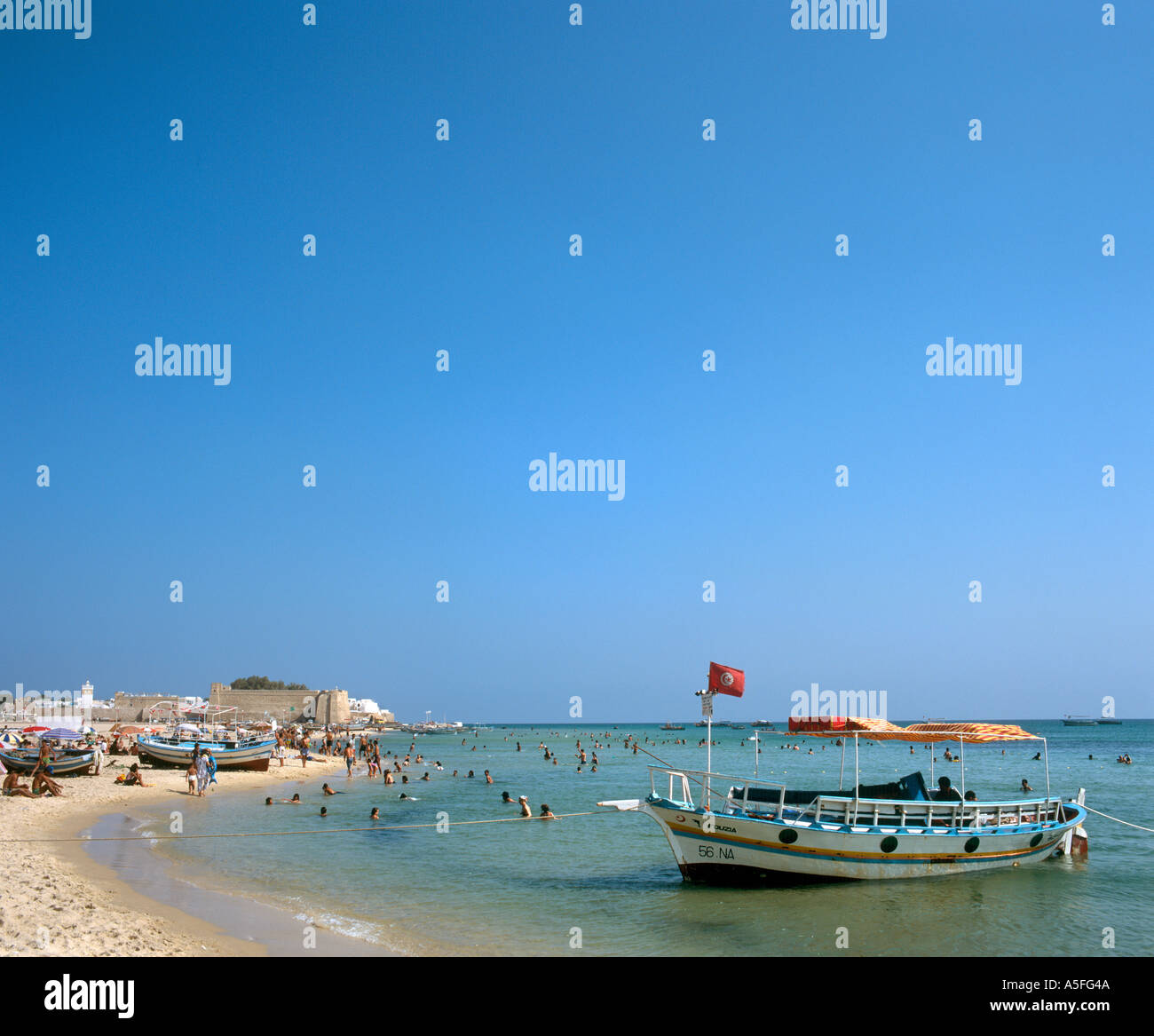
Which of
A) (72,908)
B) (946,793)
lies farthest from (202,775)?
(946,793)

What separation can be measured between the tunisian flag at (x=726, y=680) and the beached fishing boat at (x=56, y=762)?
32.9 metres

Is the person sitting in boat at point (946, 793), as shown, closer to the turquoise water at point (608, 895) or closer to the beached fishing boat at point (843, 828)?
the beached fishing boat at point (843, 828)

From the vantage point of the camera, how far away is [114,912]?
1528cm

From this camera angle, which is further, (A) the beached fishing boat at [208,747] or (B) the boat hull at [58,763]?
(A) the beached fishing boat at [208,747]

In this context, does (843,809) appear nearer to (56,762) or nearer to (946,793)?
(946,793)

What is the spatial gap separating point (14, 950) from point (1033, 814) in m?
25.1

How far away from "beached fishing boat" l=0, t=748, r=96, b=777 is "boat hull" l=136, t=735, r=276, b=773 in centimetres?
765

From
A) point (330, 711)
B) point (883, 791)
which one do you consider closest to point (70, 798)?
point (883, 791)

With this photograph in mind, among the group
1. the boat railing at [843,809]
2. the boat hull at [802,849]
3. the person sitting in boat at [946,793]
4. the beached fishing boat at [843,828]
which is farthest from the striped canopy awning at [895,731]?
the boat hull at [802,849]

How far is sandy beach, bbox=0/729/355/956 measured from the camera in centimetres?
1254

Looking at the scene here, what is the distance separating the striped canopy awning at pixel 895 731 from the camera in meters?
21.9

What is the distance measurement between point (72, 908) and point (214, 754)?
129ft

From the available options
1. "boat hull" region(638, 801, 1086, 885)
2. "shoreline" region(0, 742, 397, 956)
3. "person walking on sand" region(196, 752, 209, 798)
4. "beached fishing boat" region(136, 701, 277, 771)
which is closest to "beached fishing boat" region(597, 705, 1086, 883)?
"boat hull" region(638, 801, 1086, 885)

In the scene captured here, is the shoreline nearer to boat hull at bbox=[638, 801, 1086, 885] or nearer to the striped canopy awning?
boat hull at bbox=[638, 801, 1086, 885]
